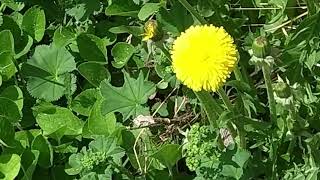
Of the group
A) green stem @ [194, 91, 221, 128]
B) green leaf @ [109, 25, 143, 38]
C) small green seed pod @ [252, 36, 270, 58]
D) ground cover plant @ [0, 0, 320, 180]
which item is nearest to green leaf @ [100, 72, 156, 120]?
ground cover plant @ [0, 0, 320, 180]

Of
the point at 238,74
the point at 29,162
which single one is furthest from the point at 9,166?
the point at 238,74

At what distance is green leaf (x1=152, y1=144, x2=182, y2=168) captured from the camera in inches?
72.6

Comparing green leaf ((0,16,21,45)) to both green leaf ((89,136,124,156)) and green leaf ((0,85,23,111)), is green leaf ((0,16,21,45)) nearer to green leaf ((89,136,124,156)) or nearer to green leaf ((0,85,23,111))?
green leaf ((0,85,23,111))

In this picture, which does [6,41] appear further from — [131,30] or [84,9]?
[131,30]

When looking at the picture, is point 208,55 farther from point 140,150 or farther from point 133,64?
point 133,64

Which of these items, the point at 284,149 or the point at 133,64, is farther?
the point at 133,64

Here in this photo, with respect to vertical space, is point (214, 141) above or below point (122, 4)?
below

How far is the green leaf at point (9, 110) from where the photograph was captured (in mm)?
2068

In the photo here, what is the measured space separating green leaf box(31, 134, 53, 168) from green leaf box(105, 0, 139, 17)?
396mm

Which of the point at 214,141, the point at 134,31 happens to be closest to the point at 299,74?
the point at 214,141

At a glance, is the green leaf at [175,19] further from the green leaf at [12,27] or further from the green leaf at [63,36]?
the green leaf at [12,27]

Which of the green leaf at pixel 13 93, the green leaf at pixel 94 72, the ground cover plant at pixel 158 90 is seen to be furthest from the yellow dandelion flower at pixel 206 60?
the green leaf at pixel 13 93

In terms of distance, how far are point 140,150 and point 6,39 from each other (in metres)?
0.53

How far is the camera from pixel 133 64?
2166mm
